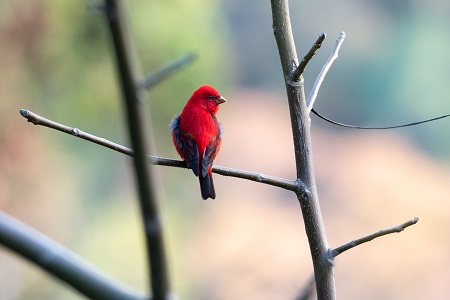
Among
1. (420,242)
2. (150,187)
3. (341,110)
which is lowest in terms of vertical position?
(420,242)

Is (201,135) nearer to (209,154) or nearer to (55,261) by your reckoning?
(209,154)

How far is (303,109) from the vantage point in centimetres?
105

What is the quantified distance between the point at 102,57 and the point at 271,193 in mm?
5697

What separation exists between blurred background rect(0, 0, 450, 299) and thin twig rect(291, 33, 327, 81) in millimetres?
1210

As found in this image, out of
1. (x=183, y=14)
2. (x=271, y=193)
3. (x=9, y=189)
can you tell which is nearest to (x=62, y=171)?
(x=9, y=189)

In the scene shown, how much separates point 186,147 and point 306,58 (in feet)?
3.09

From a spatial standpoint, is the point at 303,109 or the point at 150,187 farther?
the point at 303,109

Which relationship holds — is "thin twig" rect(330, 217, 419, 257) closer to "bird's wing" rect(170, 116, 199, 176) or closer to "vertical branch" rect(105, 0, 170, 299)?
"vertical branch" rect(105, 0, 170, 299)

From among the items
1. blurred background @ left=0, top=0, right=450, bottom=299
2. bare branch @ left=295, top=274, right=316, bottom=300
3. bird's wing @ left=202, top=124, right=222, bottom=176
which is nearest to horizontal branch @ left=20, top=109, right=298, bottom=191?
bare branch @ left=295, top=274, right=316, bottom=300

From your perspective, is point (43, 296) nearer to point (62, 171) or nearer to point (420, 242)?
point (62, 171)

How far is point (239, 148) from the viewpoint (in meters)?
11.6

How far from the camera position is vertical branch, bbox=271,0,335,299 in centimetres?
94

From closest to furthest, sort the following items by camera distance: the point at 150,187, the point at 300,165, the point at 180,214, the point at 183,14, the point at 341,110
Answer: the point at 150,187, the point at 300,165, the point at 183,14, the point at 180,214, the point at 341,110

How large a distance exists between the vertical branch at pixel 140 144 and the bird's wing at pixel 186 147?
4.11ft
